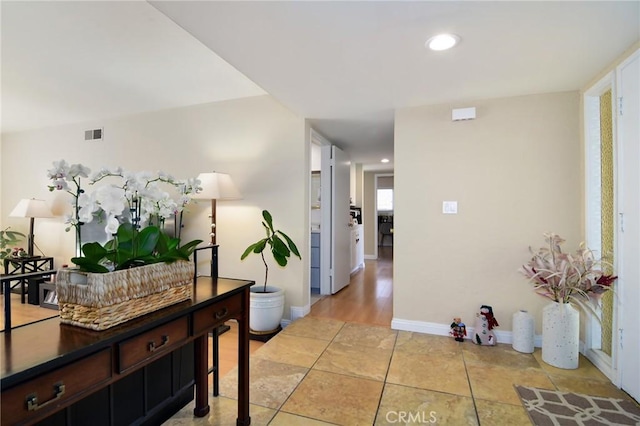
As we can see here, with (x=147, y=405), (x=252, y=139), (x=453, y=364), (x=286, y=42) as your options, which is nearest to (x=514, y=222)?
→ (x=453, y=364)

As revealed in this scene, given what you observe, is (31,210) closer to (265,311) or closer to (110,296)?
(265,311)

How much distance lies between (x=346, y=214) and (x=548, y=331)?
9.56 feet

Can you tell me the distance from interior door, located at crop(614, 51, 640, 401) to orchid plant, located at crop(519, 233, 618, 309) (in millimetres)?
128

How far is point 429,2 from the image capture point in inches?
58.2

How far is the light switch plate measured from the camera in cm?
281

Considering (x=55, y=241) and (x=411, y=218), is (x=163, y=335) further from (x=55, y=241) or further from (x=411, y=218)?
(x=55, y=241)

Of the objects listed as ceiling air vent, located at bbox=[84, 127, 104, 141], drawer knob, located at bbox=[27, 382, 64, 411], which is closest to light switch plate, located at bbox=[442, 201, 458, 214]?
drawer knob, located at bbox=[27, 382, 64, 411]

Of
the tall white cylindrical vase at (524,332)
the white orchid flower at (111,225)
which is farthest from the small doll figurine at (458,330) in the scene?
the white orchid flower at (111,225)

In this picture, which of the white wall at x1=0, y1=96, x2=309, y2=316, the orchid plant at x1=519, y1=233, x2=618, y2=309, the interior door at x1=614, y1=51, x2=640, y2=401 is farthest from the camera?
the white wall at x1=0, y1=96, x2=309, y2=316

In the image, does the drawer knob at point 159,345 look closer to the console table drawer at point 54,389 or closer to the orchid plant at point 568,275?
the console table drawer at point 54,389

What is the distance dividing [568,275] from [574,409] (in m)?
0.87

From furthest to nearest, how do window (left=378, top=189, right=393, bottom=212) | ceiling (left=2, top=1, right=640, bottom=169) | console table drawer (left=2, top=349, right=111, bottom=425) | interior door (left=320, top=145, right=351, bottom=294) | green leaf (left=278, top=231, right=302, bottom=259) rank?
window (left=378, top=189, right=393, bottom=212)
interior door (left=320, top=145, right=351, bottom=294)
green leaf (left=278, top=231, right=302, bottom=259)
ceiling (left=2, top=1, right=640, bottom=169)
console table drawer (left=2, top=349, right=111, bottom=425)

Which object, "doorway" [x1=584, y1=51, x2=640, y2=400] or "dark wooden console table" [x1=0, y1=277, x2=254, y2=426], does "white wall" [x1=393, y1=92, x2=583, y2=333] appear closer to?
"doorway" [x1=584, y1=51, x2=640, y2=400]

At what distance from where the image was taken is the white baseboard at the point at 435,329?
265 cm
